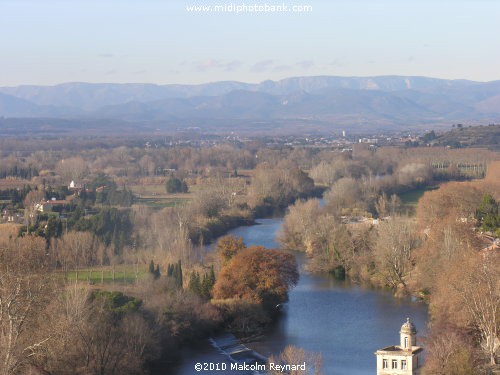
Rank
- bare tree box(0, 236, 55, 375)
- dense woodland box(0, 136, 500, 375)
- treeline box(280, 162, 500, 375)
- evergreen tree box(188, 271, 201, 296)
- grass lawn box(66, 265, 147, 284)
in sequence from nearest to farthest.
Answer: bare tree box(0, 236, 55, 375), dense woodland box(0, 136, 500, 375), treeline box(280, 162, 500, 375), evergreen tree box(188, 271, 201, 296), grass lawn box(66, 265, 147, 284)

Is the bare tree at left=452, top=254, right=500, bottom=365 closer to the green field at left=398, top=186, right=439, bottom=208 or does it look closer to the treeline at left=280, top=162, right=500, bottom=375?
the treeline at left=280, top=162, right=500, bottom=375

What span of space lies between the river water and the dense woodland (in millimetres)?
556

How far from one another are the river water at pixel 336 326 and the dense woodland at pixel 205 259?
1.82ft

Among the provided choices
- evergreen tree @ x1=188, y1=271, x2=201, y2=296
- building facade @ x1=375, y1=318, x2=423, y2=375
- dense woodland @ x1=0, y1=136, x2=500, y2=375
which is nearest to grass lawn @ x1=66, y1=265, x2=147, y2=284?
dense woodland @ x1=0, y1=136, x2=500, y2=375

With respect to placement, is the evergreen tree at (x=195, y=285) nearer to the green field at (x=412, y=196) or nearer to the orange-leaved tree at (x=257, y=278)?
the orange-leaved tree at (x=257, y=278)

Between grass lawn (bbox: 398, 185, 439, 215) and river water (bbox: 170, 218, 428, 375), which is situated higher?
river water (bbox: 170, 218, 428, 375)

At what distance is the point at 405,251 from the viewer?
27.2 metres

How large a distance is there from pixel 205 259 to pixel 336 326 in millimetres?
6641

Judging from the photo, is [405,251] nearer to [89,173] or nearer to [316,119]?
[89,173]

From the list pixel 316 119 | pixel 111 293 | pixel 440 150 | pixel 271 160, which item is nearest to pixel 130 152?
pixel 271 160

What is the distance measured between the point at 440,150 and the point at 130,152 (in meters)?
24.4

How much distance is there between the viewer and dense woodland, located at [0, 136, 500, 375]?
16.9 metres

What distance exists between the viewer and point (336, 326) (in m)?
21.9

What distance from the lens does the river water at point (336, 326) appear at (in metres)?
19.2
